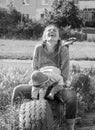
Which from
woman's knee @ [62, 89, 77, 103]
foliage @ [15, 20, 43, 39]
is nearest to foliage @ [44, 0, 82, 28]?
foliage @ [15, 20, 43, 39]

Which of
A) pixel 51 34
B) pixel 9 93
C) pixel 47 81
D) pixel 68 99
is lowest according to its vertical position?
pixel 9 93

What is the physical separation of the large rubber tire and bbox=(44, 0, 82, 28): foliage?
23234 mm

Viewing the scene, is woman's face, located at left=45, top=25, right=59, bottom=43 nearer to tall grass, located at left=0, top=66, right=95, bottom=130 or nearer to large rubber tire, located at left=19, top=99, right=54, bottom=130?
tall grass, located at left=0, top=66, right=95, bottom=130

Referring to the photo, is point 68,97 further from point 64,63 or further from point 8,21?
point 8,21

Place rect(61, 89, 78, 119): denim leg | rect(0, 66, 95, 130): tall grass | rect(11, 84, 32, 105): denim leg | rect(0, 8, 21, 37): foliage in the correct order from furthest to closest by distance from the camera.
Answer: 1. rect(0, 8, 21, 37): foliage
2. rect(11, 84, 32, 105): denim leg
3. rect(61, 89, 78, 119): denim leg
4. rect(0, 66, 95, 130): tall grass

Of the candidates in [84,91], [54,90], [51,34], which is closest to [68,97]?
[54,90]

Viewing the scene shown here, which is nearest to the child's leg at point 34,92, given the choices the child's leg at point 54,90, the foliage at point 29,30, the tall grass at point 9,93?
the child's leg at point 54,90

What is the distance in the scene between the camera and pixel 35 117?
3014 mm

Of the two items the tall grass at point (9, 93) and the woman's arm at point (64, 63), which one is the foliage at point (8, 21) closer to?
the tall grass at point (9, 93)

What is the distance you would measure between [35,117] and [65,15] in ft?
79.8

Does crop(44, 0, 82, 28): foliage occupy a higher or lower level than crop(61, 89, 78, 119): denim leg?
higher

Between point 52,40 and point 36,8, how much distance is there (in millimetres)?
40383

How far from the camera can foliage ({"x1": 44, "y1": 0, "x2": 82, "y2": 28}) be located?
2659cm

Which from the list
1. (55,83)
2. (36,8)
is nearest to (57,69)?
(55,83)
